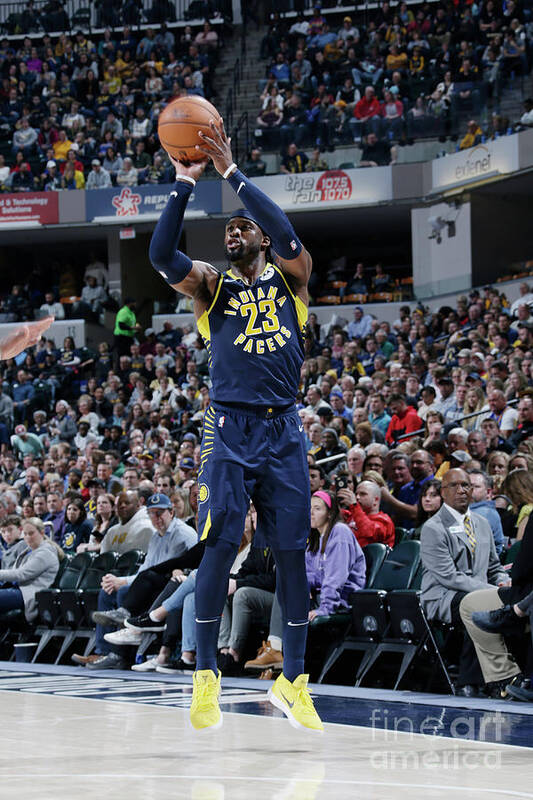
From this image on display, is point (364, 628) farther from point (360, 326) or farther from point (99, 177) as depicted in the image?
point (99, 177)

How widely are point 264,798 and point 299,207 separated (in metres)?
19.3

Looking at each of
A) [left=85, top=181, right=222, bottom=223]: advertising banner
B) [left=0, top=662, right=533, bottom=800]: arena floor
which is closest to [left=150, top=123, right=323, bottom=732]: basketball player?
[left=0, top=662, right=533, bottom=800]: arena floor

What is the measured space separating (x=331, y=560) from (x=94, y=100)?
800 inches

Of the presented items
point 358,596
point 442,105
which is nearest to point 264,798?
point 358,596

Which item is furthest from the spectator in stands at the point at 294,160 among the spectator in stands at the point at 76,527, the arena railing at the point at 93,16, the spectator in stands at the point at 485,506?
the spectator in stands at the point at 485,506

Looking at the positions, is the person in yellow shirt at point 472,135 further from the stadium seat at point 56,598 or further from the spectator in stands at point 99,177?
the stadium seat at point 56,598

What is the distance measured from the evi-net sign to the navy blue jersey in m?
15.1

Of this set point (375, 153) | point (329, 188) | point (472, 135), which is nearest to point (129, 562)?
point (472, 135)

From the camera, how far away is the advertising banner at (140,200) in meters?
22.8

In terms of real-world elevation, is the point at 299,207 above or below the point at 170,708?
above

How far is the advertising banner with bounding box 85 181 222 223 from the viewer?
22.8 meters

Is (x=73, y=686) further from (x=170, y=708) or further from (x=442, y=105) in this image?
(x=442, y=105)

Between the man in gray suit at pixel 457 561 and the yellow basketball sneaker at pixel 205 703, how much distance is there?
2363 millimetres

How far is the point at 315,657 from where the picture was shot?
7.62m
